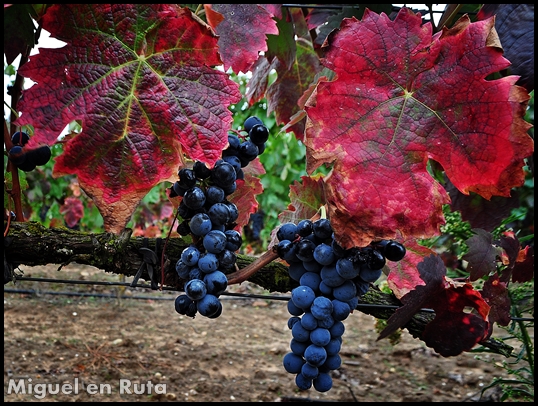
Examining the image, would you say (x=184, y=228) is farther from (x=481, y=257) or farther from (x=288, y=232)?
(x=481, y=257)

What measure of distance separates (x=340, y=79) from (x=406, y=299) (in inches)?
12.8

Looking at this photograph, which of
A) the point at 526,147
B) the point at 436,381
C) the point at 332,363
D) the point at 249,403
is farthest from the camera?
the point at 436,381

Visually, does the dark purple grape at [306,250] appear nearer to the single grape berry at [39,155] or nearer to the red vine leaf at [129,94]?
the red vine leaf at [129,94]

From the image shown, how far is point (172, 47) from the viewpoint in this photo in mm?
590

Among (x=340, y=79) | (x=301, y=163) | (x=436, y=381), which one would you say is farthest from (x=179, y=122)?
(x=301, y=163)

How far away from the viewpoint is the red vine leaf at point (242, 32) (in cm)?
69

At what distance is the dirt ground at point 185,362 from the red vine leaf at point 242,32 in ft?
5.63

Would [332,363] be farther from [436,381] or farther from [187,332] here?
[187,332]

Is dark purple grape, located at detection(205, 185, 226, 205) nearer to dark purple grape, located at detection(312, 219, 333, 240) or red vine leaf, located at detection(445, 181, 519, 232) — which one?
dark purple grape, located at detection(312, 219, 333, 240)

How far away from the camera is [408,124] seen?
1.90 ft

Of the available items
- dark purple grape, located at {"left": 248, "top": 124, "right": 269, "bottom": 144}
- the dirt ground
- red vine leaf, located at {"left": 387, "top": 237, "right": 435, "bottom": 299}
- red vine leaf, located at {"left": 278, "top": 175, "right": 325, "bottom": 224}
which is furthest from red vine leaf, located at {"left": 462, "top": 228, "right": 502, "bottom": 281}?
the dirt ground

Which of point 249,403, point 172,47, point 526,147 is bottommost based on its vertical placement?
point 249,403

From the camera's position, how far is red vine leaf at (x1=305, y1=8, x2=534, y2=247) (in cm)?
55

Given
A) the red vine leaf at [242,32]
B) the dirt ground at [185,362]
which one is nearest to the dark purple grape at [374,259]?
the red vine leaf at [242,32]
